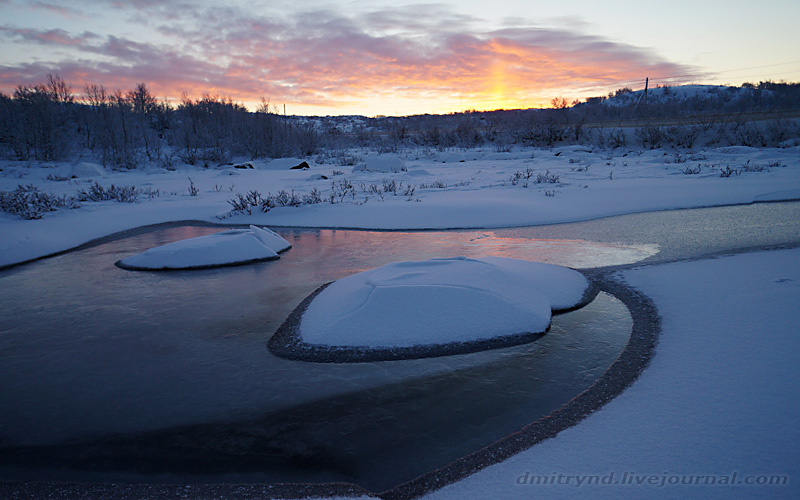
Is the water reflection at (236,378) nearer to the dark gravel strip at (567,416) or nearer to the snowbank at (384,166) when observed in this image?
the dark gravel strip at (567,416)

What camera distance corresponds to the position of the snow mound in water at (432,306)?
10.9ft

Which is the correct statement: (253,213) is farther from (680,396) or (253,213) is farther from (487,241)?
(680,396)

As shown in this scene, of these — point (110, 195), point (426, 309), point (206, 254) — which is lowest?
point (426, 309)

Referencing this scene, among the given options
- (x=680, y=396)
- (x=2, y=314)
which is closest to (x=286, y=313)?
(x=2, y=314)

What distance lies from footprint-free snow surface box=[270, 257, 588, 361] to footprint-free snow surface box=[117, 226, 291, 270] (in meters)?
2.06

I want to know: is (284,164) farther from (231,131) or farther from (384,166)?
(231,131)

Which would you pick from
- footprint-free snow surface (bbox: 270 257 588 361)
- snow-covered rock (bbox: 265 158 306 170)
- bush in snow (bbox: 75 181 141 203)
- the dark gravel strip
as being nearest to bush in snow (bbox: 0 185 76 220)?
bush in snow (bbox: 75 181 141 203)

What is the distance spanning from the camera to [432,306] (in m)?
3.55

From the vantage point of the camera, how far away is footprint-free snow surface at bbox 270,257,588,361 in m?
3.31

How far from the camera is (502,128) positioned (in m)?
27.1

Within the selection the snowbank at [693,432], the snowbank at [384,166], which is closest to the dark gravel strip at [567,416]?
the snowbank at [693,432]

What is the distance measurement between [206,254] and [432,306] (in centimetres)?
345

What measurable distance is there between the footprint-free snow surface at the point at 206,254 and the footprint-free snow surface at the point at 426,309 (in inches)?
81.1

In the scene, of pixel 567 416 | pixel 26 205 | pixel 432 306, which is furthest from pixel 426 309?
pixel 26 205
